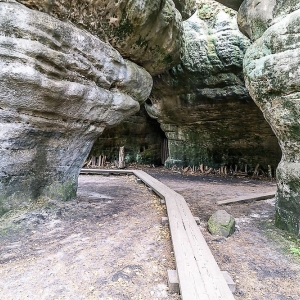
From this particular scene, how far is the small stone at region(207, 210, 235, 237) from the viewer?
4230 millimetres

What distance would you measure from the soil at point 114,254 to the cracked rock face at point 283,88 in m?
0.63

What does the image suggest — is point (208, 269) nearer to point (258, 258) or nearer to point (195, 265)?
point (195, 265)

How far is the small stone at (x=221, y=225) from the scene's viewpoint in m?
4.23

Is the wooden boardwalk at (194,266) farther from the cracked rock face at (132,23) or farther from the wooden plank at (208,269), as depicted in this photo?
the cracked rock face at (132,23)

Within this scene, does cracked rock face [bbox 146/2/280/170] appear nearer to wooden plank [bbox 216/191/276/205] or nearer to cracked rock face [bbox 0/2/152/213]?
wooden plank [bbox 216/191/276/205]

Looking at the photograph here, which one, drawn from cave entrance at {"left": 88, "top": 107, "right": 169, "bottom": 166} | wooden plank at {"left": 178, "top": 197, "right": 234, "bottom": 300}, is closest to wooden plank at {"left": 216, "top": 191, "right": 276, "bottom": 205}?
wooden plank at {"left": 178, "top": 197, "right": 234, "bottom": 300}

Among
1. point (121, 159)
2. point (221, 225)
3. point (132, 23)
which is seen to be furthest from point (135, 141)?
point (221, 225)

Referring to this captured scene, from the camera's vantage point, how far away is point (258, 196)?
23.7 feet

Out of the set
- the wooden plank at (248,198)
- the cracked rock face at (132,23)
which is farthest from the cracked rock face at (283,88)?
the cracked rock face at (132,23)

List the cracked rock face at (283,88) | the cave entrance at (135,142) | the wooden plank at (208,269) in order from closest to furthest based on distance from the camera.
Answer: the wooden plank at (208,269), the cracked rock face at (283,88), the cave entrance at (135,142)

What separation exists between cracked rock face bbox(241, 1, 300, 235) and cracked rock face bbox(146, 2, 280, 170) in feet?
19.8

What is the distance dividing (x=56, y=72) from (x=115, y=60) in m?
1.71

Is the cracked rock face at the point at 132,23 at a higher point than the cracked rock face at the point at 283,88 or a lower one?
higher

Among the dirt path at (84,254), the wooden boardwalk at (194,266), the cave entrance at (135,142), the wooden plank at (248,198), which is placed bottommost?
the dirt path at (84,254)
